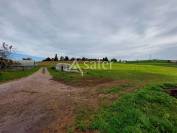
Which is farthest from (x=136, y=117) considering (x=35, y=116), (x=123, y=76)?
(x=123, y=76)

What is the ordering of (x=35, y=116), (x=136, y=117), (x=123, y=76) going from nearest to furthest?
1. (x=136, y=117)
2. (x=35, y=116)
3. (x=123, y=76)

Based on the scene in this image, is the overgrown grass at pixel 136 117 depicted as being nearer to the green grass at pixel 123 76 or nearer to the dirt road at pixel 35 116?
the dirt road at pixel 35 116

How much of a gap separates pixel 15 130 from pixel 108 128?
317cm

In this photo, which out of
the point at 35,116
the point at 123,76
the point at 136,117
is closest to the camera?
the point at 136,117

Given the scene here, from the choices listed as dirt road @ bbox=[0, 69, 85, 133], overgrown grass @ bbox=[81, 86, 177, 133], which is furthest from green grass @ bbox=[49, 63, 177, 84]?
dirt road @ bbox=[0, 69, 85, 133]

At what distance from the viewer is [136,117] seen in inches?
336

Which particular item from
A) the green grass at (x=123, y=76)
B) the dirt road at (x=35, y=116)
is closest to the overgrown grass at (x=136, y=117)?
the dirt road at (x=35, y=116)

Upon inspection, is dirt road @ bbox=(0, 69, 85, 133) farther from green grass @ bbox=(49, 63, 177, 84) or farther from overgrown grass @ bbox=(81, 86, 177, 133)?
green grass @ bbox=(49, 63, 177, 84)

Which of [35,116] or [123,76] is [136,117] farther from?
[123,76]

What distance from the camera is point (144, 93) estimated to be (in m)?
12.5

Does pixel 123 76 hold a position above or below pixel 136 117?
below

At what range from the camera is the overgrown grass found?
301 inches

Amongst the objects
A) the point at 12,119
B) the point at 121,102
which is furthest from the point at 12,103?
the point at 121,102

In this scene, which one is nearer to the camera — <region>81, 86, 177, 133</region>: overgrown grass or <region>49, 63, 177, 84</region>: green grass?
<region>81, 86, 177, 133</region>: overgrown grass
